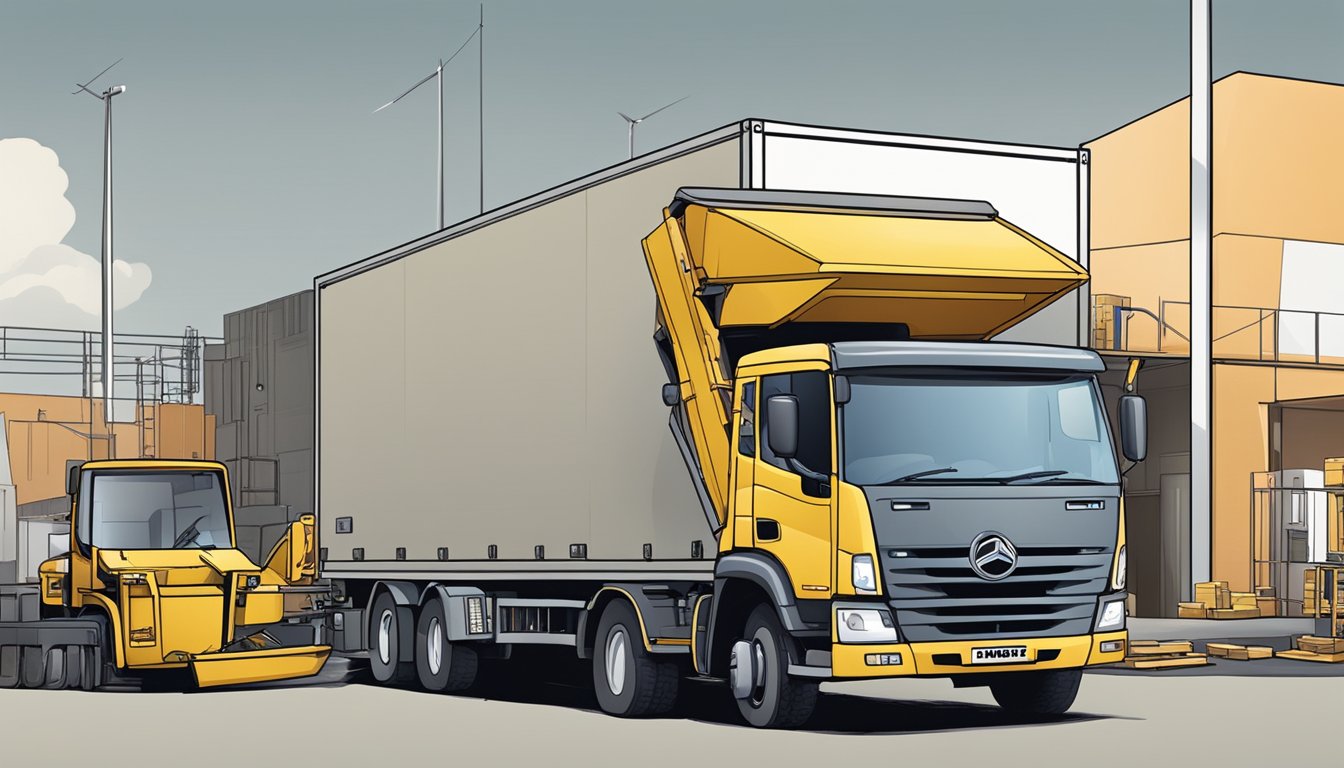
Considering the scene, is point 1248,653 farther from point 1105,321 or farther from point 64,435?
point 64,435

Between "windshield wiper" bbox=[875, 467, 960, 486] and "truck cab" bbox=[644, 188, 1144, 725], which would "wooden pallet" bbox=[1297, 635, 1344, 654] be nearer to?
"truck cab" bbox=[644, 188, 1144, 725]

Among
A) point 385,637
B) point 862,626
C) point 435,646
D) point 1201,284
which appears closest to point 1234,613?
point 1201,284

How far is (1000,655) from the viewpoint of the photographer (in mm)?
13609

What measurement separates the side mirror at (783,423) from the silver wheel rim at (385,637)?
29.2 feet

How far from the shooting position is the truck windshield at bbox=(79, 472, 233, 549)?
21062 millimetres

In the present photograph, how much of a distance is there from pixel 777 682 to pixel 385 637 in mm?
8162

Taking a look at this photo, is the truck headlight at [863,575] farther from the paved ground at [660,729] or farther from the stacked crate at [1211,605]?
the stacked crate at [1211,605]

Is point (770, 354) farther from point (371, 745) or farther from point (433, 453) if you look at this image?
point (433, 453)

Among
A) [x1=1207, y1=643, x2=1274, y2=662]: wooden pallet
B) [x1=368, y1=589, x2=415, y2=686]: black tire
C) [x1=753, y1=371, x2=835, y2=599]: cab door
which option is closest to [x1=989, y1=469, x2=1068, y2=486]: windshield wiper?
[x1=753, y1=371, x2=835, y2=599]: cab door

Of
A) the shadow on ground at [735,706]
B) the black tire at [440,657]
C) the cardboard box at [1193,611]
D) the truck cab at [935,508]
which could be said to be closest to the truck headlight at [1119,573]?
the truck cab at [935,508]

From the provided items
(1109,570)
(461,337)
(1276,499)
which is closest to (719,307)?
(1109,570)

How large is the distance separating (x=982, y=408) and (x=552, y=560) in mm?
5108

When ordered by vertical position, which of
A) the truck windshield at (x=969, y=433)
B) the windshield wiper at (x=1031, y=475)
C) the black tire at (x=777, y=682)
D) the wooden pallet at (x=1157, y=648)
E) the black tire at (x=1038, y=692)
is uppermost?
the truck windshield at (x=969, y=433)

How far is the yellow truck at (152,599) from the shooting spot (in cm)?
2008
